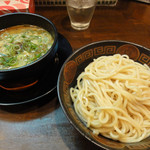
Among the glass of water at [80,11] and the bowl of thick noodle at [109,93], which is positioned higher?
the glass of water at [80,11]

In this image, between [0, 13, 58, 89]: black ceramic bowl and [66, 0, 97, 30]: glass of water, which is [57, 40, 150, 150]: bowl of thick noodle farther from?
[66, 0, 97, 30]: glass of water

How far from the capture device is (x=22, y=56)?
137 cm

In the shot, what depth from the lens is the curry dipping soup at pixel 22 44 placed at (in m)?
1.33

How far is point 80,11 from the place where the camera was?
77.2 inches

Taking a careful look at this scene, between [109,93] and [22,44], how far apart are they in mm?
937

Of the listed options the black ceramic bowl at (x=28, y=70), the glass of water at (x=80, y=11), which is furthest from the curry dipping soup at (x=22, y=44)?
the glass of water at (x=80, y=11)

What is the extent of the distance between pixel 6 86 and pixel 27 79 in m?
0.21

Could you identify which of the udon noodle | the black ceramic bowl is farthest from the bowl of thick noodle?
the black ceramic bowl

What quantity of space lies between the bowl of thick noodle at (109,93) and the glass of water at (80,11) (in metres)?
0.74

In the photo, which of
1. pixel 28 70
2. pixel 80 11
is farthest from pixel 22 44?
pixel 80 11

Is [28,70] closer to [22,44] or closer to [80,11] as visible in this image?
[22,44]

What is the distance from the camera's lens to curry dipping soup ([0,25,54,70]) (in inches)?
52.3

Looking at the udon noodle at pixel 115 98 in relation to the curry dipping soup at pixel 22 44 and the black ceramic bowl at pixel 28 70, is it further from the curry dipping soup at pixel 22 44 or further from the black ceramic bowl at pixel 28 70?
the curry dipping soup at pixel 22 44

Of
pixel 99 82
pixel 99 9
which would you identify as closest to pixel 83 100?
pixel 99 82
